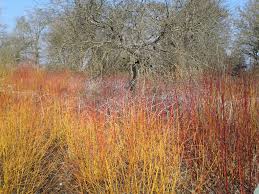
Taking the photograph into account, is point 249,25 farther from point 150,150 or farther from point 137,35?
point 150,150

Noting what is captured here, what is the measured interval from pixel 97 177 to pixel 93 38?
4572mm

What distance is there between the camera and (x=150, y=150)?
2328 millimetres

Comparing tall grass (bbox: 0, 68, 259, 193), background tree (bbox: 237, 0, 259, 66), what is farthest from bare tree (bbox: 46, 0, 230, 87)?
background tree (bbox: 237, 0, 259, 66)

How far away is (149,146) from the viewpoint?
2.40 m

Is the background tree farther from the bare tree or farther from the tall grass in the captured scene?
the tall grass

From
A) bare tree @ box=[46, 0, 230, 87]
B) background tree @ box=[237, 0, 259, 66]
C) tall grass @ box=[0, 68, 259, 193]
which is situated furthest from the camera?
background tree @ box=[237, 0, 259, 66]

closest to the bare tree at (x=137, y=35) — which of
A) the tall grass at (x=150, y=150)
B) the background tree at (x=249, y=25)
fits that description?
the tall grass at (x=150, y=150)

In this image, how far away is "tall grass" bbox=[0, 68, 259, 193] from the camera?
7.80 feet

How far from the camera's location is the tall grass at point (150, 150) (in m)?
2.38

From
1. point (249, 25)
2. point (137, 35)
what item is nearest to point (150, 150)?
point (137, 35)

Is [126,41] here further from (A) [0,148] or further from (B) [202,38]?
(A) [0,148]

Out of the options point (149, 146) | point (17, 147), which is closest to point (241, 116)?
point (149, 146)

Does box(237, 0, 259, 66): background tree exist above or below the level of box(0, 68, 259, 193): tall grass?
above

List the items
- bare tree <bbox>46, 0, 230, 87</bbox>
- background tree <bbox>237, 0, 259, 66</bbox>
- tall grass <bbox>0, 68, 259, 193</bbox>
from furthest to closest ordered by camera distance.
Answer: background tree <bbox>237, 0, 259, 66</bbox> < bare tree <bbox>46, 0, 230, 87</bbox> < tall grass <bbox>0, 68, 259, 193</bbox>
